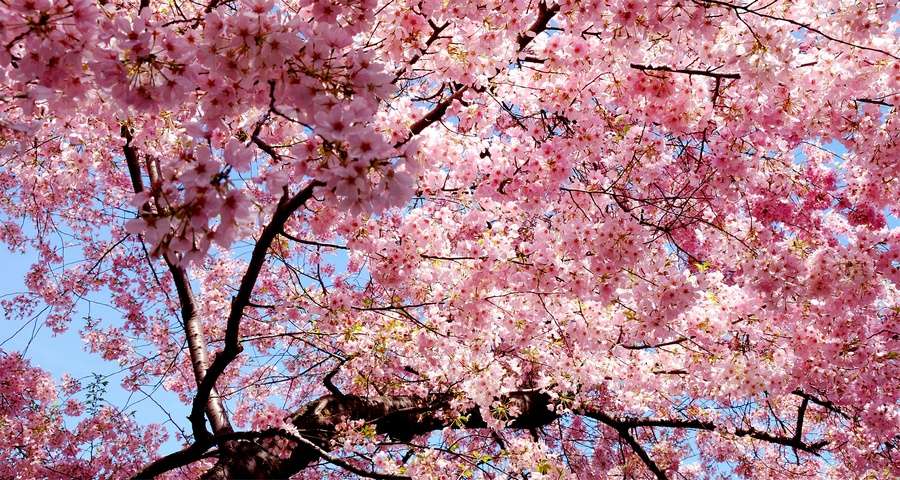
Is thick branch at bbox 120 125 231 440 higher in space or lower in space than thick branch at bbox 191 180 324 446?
higher

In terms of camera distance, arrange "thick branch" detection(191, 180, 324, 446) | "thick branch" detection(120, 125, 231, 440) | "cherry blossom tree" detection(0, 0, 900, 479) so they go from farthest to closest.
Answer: "thick branch" detection(120, 125, 231, 440) → "thick branch" detection(191, 180, 324, 446) → "cherry blossom tree" detection(0, 0, 900, 479)

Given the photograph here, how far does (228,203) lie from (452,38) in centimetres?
256

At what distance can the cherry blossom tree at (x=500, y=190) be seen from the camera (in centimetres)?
232

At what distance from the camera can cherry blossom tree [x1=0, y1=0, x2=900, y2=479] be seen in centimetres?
232

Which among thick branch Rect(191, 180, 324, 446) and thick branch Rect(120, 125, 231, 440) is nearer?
thick branch Rect(191, 180, 324, 446)

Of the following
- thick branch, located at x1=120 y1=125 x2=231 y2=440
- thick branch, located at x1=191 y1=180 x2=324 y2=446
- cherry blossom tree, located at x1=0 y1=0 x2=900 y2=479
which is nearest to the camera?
cherry blossom tree, located at x1=0 y1=0 x2=900 y2=479

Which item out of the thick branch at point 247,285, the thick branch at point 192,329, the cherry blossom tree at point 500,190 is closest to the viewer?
the cherry blossom tree at point 500,190

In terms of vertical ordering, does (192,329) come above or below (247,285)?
above

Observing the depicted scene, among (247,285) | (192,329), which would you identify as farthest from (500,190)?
(192,329)

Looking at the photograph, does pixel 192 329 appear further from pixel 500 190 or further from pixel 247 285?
pixel 500 190

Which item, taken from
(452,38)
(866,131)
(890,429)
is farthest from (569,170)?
(890,429)

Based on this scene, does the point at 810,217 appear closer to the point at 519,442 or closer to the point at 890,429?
the point at 890,429

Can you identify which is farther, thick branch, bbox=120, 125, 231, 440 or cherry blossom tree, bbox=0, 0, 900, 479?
thick branch, bbox=120, 125, 231, 440

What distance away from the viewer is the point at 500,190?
4.82 metres
